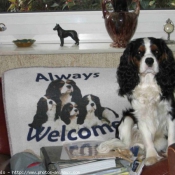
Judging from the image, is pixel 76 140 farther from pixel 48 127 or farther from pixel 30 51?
pixel 30 51

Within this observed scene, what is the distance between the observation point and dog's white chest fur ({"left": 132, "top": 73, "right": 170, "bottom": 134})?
2072 mm

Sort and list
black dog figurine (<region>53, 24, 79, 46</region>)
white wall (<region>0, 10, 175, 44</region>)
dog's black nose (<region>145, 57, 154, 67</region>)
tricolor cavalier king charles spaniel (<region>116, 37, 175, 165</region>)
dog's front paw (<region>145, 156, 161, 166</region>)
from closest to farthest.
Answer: dog's front paw (<region>145, 156, 161, 166</region>)
dog's black nose (<region>145, 57, 154, 67</region>)
tricolor cavalier king charles spaniel (<region>116, 37, 175, 165</region>)
black dog figurine (<region>53, 24, 79, 46</region>)
white wall (<region>0, 10, 175, 44</region>)

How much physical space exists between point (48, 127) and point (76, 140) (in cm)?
17

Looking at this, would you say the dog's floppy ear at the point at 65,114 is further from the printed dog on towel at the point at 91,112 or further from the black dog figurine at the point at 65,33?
the black dog figurine at the point at 65,33

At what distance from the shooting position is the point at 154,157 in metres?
1.89

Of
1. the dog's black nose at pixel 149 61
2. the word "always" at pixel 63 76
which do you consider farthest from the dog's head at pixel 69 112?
the dog's black nose at pixel 149 61

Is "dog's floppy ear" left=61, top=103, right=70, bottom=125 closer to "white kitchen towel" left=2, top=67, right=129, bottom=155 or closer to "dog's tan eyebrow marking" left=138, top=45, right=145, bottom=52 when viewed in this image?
"white kitchen towel" left=2, top=67, right=129, bottom=155

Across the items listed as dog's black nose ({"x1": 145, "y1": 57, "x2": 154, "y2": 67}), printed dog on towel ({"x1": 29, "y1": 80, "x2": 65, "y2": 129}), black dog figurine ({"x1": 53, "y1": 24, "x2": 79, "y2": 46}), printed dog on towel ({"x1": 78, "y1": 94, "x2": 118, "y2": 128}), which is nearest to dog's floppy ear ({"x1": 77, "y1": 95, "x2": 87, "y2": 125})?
printed dog on towel ({"x1": 78, "y1": 94, "x2": 118, "y2": 128})

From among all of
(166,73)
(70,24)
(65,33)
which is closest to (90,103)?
(166,73)

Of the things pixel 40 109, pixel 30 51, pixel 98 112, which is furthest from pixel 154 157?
pixel 30 51

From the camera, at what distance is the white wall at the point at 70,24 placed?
8.66ft

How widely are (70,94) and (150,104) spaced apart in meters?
0.47

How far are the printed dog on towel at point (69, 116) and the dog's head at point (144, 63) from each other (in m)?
0.28

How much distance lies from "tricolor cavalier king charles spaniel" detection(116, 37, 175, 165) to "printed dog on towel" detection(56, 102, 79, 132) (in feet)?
0.83
